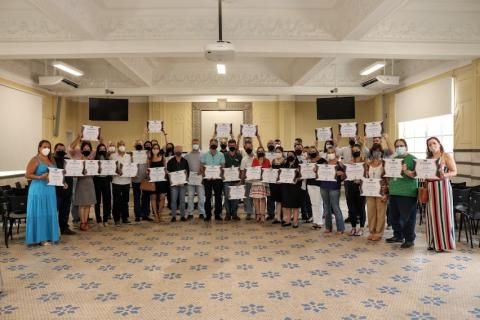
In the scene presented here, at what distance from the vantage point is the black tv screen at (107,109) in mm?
10352

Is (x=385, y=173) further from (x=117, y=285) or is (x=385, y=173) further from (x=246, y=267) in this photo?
(x=117, y=285)

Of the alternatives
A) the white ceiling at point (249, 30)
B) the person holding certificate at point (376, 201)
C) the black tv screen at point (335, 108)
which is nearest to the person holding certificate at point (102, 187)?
the white ceiling at point (249, 30)

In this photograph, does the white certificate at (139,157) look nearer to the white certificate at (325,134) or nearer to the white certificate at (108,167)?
the white certificate at (108,167)

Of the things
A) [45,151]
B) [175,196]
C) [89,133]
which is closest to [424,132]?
[175,196]

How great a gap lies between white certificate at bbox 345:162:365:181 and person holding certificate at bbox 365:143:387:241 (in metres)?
0.09

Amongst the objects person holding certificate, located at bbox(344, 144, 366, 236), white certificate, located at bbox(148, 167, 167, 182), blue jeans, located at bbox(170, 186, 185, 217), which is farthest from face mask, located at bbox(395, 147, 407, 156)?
white certificate, located at bbox(148, 167, 167, 182)

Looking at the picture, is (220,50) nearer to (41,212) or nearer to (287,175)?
(287,175)

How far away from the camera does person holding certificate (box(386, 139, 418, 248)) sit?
507 centimetres

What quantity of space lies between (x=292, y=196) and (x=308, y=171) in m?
0.53

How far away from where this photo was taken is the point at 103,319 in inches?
119

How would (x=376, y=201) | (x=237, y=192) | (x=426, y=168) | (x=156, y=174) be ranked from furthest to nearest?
(x=237, y=192)
(x=156, y=174)
(x=376, y=201)
(x=426, y=168)

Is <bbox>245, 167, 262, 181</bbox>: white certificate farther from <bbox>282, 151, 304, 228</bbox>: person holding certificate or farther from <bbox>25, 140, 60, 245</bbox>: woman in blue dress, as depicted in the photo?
<bbox>25, 140, 60, 245</bbox>: woman in blue dress

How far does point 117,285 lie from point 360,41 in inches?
221

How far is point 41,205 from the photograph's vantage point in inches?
211
